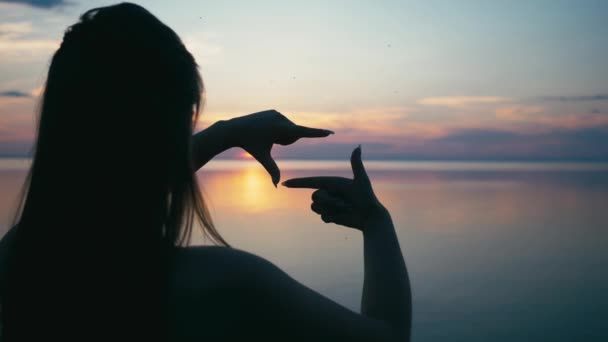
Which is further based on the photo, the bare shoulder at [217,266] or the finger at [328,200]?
the finger at [328,200]

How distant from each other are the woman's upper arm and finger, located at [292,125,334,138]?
0.64 m

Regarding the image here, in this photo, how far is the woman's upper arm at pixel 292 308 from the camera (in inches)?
48.0

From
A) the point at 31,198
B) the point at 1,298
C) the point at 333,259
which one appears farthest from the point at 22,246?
the point at 333,259

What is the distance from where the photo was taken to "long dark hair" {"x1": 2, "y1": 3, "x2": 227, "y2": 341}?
1242 mm

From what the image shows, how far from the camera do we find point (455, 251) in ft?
38.1

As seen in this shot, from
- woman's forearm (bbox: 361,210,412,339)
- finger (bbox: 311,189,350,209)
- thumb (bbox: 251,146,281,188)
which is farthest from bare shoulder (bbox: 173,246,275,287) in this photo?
thumb (bbox: 251,146,281,188)

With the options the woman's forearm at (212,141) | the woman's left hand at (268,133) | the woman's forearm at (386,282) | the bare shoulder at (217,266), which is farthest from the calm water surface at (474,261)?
the bare shoulder at (217,266)

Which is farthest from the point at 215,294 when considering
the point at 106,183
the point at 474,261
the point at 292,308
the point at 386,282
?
the point at 474,261

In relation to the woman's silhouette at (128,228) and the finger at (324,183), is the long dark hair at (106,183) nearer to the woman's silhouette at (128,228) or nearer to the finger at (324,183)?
the woman's silhouette at (128,228)

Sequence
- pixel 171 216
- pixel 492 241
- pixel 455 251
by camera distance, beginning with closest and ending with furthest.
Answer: pixel 171 216, pixel 455 251, pixel 492 241

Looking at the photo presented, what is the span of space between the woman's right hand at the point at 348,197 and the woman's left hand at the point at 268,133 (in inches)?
6.3

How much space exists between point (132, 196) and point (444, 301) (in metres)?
7.71

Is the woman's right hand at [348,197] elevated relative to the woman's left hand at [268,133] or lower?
lower

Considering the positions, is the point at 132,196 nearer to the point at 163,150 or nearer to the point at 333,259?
the point at 163,150
